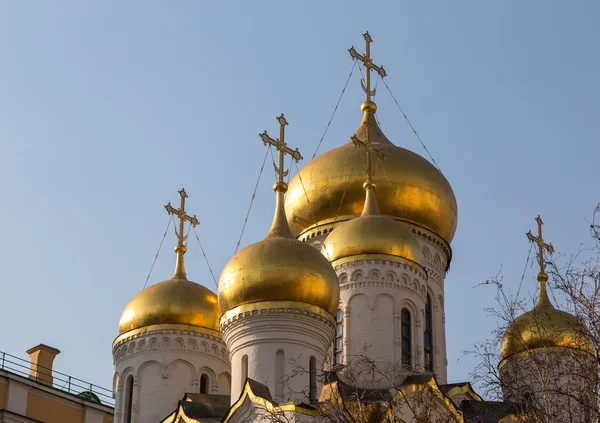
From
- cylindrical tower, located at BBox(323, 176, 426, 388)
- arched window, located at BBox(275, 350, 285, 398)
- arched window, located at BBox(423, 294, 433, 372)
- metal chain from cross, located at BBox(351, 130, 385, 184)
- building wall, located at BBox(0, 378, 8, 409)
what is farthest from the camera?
building wall, located at BBox(0, 378, 8, 409)

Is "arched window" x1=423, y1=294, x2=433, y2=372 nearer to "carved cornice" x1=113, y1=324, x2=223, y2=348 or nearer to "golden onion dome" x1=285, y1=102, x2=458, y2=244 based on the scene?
"golden onion dome" x1=285, y1=102, x2=458, y2=244

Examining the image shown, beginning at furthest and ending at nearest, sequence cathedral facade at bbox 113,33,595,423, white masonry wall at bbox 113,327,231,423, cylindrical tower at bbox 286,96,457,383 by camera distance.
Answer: white masonry wall at bbox 113,327,231,423 → cylindrical tower at bbox 286,96,457,383 → cathedral facade at bbox 113,33,595,423

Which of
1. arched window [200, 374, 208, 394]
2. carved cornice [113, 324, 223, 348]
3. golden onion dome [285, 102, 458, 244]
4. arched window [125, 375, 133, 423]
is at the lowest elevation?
arched window [125, 375, 133, 423]

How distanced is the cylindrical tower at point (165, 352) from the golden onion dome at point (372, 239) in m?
2.80

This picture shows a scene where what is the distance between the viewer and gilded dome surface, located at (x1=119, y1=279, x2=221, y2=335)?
2183 cm

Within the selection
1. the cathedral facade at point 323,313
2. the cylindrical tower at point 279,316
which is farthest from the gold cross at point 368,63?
the cylindrical tower at point 279,316

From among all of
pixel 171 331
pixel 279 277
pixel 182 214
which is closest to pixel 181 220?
pixel 182 214

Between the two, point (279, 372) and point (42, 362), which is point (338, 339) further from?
point (42, 362)

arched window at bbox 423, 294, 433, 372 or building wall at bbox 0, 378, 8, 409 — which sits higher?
arched window at bbox 423, 294, 433, 372

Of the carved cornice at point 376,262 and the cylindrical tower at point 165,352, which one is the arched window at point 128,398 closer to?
the cylindrical tower at point 165,352

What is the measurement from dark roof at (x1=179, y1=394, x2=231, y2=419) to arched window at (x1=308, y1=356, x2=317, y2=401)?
140 cm

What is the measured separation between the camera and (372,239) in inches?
→ 791

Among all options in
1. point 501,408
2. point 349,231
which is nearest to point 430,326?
point 349,231

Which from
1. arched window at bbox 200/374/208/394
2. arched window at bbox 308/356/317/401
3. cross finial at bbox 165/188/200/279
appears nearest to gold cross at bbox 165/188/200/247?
cross finial at bbox 165/188/200/279
